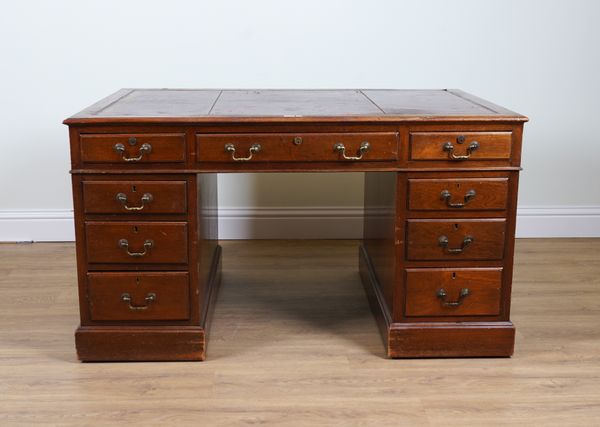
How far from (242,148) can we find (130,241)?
1.45ft

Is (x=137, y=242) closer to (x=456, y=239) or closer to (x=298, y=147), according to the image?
(x=298, y=147)

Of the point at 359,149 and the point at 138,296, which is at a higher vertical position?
the point at 359,149

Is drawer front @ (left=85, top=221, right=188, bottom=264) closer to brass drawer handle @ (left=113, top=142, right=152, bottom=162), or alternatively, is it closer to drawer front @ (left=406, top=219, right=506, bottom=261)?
brass drawer handle @ (left=113, top=142, right=152, bottom=162)

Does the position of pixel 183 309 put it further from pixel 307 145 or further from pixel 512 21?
pixel 512 21

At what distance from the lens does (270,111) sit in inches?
102

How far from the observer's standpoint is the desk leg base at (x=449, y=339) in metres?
2.59

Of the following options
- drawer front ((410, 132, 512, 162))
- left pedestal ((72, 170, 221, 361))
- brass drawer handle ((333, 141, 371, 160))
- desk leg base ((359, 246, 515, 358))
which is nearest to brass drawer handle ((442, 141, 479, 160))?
drawer front ((410, 132, 512, 162))

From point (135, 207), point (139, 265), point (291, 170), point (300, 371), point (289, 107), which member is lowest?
point (300, 371)

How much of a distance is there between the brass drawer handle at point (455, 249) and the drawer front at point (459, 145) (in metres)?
0.25

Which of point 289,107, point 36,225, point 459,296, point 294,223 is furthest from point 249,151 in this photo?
point 36,225

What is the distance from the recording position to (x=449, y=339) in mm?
2594

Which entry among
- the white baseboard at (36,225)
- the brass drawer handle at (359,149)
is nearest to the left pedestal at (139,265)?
the brass drawer handle at (359,149)

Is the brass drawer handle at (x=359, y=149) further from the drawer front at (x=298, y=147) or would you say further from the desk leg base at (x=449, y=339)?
the desk leg base at (x=449, y=339)

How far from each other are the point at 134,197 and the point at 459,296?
1.04 metres
